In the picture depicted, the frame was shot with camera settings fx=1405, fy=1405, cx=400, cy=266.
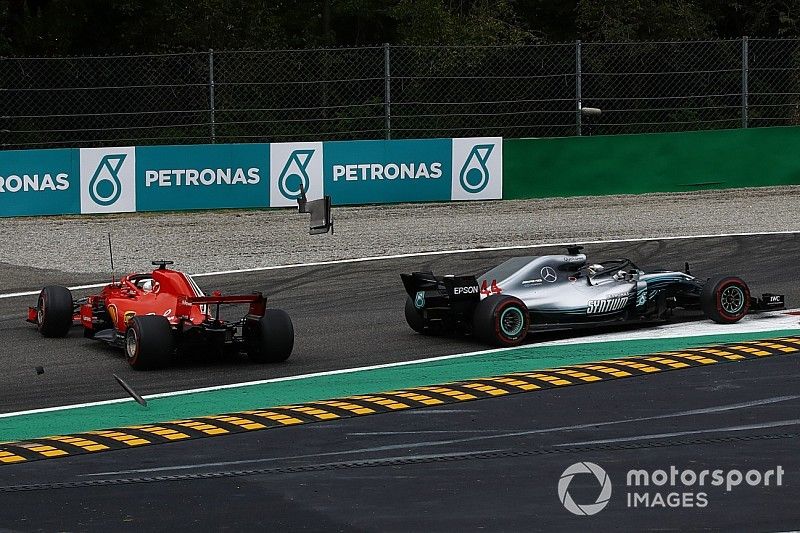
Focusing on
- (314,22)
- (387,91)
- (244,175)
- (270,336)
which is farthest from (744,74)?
(270,336)

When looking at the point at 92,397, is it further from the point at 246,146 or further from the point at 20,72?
the point at 20,72

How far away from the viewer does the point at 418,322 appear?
14.6 m

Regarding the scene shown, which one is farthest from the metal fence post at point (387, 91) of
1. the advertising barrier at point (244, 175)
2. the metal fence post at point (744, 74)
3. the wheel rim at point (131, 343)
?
the wheel rim at point (131, 343)

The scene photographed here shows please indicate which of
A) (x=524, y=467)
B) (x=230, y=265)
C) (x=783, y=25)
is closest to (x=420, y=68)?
(x=230, y=265)

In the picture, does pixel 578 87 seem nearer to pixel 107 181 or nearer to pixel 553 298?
pixel 107 181

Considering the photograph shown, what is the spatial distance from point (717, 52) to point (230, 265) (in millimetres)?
11796

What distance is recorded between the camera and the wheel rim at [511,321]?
14.0 metres

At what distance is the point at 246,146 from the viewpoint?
78.0 feet

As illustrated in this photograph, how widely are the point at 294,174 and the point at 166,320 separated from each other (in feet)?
36.6

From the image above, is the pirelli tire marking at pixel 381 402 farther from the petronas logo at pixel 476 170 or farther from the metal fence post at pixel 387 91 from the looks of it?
the metal fence post at pixel 387 91

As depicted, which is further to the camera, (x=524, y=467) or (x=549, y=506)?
(x=524, y=467)

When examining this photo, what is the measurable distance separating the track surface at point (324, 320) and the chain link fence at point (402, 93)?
6.31 meters

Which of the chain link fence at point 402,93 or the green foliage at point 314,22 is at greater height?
the green foliage at point 314,22

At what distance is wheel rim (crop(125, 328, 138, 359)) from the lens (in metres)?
13.0
